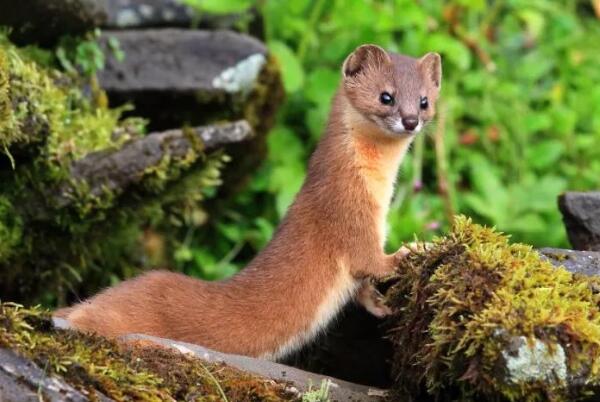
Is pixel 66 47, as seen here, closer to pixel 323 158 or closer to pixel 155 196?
pixel 155 196

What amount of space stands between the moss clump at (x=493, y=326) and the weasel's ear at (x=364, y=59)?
1639mm

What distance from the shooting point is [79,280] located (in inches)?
264

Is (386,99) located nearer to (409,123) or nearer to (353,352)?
(409,123)

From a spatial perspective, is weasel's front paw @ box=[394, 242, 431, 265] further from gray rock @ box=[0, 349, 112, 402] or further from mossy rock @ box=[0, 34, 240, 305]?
mossy rock @ box=[0, 34, 240, 305]

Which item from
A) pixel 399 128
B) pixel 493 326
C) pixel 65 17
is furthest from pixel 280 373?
pixel 65 17

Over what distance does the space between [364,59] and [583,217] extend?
146 centimetres

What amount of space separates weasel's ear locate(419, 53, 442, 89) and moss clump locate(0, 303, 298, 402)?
2.33 m

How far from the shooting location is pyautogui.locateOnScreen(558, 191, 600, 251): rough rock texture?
17.9ft

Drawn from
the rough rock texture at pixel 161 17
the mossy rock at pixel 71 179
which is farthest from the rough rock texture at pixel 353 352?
the rough rock texture at pixel 161 17

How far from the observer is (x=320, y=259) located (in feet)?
17.5

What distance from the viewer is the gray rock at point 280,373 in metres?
4.33

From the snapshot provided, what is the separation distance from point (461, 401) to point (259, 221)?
4.70 m

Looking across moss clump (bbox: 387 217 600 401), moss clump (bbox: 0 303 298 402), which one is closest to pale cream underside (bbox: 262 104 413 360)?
moss clump (bbox: 387 217 600 401)

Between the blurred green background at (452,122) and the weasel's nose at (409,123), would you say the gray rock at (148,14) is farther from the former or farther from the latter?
the weasel's nose at (409,123)
